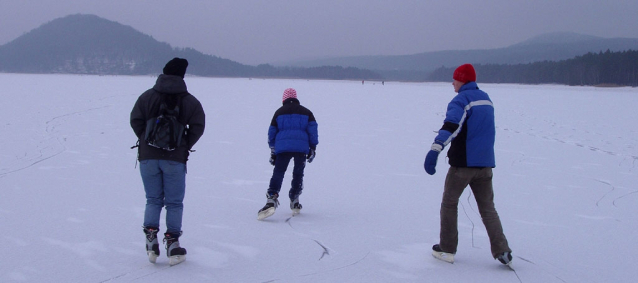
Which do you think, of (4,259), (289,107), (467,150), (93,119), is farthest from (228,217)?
(93,119)

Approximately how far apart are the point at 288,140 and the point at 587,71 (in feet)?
374

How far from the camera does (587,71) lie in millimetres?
104750

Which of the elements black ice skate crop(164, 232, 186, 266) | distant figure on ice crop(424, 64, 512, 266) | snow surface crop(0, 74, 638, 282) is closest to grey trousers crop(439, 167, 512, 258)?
distant figure on ice crop(424, 64, 512, 266)

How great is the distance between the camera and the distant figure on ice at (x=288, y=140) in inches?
215

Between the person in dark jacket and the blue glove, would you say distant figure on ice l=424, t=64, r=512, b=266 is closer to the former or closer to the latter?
the blue glove

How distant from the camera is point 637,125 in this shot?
54.2 ft

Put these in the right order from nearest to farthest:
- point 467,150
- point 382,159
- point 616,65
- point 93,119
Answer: point 467,150 → point 382,159 → point 93,119 → point 616,65

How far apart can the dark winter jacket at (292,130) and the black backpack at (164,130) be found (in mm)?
1684

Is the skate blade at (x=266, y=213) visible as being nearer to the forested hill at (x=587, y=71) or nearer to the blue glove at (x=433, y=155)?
the blue glove at (x=433, y=155)

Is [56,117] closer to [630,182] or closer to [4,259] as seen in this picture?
[4,259]

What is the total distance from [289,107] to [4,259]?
2.87 meters

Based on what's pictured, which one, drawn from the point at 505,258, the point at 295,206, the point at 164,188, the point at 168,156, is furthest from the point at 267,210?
the point at 505,258

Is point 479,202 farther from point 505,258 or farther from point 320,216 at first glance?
point 320,216

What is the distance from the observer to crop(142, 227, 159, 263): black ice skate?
401 centimetres
